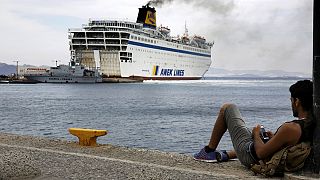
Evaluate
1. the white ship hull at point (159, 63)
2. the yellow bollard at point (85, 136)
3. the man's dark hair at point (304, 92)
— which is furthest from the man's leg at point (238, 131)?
the white ship hull at point (159, 63)

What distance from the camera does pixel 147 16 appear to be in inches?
3460

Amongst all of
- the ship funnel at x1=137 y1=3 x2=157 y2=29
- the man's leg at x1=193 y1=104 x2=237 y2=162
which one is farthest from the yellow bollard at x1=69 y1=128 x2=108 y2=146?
the ship funnel at x1=137 y1=3 x2=157 y2=29

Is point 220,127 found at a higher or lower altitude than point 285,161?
higher

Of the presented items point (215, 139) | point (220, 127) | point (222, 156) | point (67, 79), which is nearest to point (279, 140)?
point (220, 127)

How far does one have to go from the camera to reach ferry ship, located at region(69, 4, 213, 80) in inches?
3172

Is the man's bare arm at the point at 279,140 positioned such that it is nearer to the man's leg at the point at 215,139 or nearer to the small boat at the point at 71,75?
the man's leg at the point at 215,139

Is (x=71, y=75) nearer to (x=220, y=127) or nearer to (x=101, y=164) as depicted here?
(x=101, y=164)

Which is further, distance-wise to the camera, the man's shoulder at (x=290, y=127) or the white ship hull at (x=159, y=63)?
the white ship hull at (x=159, y=63)

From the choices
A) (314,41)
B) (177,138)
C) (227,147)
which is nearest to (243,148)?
(314,41)

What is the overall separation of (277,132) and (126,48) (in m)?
75.9

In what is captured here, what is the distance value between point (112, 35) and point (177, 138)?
6498cm

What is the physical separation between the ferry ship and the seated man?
75.3 meters

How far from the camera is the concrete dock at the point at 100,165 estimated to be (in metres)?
4.76

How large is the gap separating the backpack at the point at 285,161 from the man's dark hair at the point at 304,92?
1.31ft
